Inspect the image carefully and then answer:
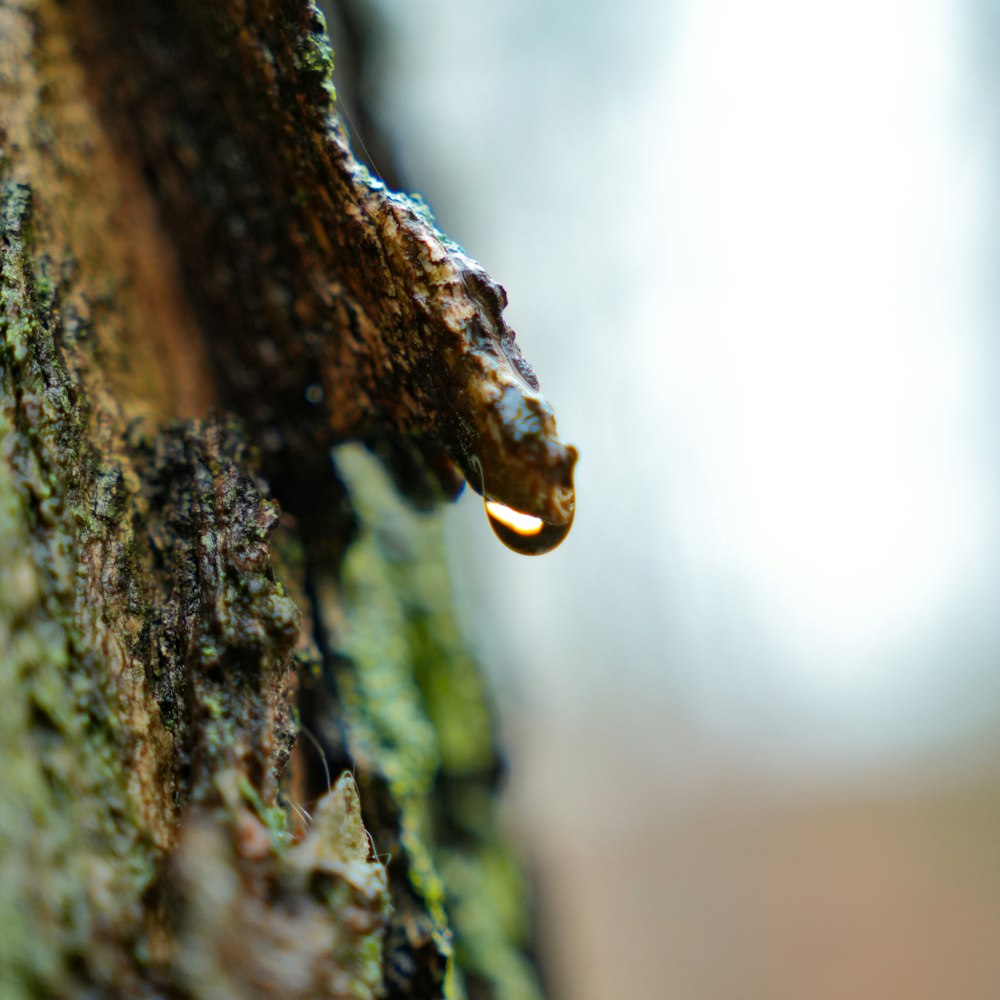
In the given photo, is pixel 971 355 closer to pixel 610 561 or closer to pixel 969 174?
pixel 969 174

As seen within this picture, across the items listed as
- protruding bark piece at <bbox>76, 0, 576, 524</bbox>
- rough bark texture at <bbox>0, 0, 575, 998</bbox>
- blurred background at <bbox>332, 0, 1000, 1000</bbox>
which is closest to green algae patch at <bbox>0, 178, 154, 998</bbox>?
rough bark texture at <bbox>0, 0, 575, 998</bbox>

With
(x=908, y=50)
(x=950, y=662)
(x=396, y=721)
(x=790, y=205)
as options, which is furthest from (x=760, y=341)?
(x=396, y=721)

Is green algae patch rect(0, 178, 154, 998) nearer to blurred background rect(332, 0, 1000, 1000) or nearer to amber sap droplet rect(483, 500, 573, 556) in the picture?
amber sap droplet rect(483, 500, 573, 556)

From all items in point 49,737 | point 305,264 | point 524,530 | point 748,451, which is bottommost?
point 49,737

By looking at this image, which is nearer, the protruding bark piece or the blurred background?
the protruding bark piece

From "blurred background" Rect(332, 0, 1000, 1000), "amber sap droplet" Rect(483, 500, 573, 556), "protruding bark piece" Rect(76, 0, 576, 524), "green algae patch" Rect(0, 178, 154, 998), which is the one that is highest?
"blurred background" Rect(332, 0, 1000, 1000)

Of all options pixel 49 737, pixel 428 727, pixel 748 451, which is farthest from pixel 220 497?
pixel 748 451

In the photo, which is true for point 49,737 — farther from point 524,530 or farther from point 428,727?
point 428,727
